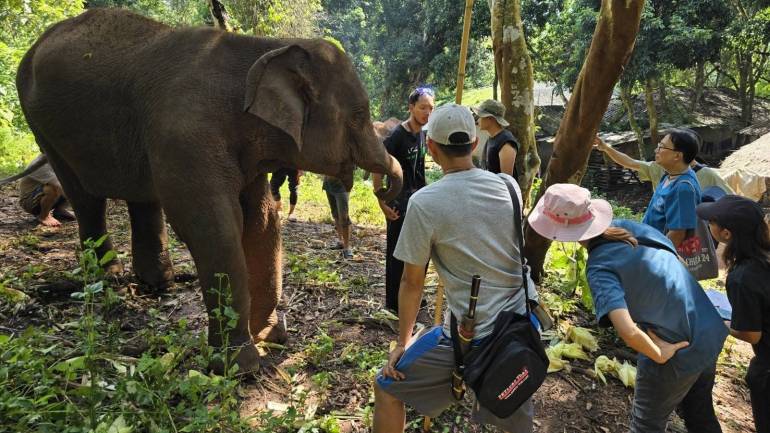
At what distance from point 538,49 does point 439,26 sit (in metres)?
4.05

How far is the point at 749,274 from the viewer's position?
8.70 ft

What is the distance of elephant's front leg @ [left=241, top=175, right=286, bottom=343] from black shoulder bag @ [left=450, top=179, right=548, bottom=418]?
198cm

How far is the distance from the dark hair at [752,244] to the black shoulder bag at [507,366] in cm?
128

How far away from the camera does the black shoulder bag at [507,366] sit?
7.04 ft

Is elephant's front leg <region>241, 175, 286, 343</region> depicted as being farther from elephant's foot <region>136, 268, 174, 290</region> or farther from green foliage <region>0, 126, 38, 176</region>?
green foliage <region>0, 126, 38, 176</region>

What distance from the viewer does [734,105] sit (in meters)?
20.9

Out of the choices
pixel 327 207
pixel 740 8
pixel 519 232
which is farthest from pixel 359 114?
pixel 740 8

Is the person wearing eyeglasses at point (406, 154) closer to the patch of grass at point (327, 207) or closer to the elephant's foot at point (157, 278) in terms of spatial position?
the elephant's foot at point (157, 278)

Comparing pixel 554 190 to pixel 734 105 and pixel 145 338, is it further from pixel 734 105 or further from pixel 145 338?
pixel 734 105

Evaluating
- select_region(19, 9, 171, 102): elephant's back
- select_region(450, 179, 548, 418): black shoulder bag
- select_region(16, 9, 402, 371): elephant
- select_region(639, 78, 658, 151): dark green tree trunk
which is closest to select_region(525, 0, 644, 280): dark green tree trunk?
select_region(16, 9, 402, 371): elephant

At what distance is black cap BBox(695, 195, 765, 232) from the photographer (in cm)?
269

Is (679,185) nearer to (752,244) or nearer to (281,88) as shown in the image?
(752,244)

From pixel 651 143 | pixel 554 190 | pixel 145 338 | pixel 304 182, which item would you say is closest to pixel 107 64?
pixel 145 338

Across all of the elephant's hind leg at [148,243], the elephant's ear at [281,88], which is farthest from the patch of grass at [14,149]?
the elephant's ear at [281,88]
